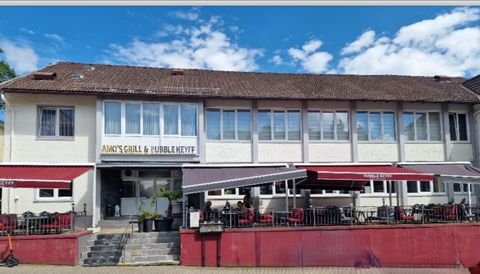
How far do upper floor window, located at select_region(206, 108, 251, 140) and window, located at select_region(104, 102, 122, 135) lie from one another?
4.41 m

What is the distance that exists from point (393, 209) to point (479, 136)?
33.2 ft

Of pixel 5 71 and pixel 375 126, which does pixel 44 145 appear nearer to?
pixel 375 126

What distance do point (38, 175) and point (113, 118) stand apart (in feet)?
17.0

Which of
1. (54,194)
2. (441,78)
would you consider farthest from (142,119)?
(441,78)

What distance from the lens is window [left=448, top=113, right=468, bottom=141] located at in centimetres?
2462

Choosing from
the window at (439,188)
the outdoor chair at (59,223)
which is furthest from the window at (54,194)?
the window at (439,188)

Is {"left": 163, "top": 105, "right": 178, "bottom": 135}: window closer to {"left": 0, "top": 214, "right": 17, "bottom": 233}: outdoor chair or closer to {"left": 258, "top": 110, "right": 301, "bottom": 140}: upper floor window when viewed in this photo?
{"left": 258, "top": 110, "right": 301, "bottom": 140}: upper floor window

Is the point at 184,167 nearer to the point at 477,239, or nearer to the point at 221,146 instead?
the point at 221,146

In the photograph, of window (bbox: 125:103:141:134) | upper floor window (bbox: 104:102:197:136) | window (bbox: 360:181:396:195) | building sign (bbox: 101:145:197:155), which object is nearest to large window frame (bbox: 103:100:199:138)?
upper floor window (bbox: 104:102:197:136)

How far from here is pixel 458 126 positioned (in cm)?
2473

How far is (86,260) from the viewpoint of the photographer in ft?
51.5

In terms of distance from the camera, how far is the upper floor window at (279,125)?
2297 centimetres

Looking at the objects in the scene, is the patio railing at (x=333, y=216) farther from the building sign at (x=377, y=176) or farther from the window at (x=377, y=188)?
the window at (x=377, y=188)

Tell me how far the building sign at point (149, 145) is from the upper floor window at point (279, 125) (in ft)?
12.2
